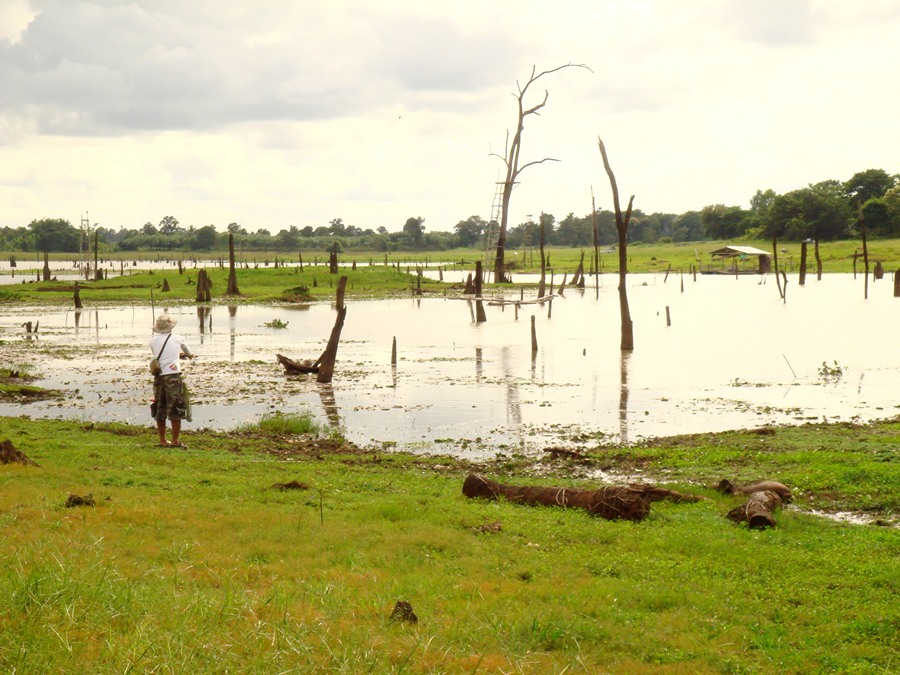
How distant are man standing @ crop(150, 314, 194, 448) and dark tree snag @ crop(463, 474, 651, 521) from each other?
5.09 metres

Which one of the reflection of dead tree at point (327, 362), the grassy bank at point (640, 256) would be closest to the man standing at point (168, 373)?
the reflection of dead tree at point (327, 362)

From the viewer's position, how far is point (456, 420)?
19672mm

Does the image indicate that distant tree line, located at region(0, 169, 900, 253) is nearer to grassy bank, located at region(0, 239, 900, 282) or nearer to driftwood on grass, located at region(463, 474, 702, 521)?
grassy bank, located at region(0, 239, 900, 282)

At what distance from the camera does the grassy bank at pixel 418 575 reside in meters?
5.71

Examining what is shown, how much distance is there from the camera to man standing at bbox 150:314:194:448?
1391cm

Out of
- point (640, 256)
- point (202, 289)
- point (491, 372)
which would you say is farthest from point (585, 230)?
point (491, 372)

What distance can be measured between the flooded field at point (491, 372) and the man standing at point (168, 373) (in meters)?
3.97

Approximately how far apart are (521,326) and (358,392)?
22.1 meters

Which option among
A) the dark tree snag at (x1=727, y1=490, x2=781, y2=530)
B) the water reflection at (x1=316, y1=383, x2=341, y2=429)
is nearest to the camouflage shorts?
the water reflection at (x1=316, y1=383, x2=341, y2=429)

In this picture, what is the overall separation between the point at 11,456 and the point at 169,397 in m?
2.71

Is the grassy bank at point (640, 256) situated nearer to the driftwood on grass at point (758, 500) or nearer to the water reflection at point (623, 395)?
the water reflection at point (623, 395)

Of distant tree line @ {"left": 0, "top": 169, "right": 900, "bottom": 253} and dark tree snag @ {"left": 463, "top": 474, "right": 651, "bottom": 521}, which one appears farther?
distant tree line @ {"left": 0, "top": 169, "right": 900, "bottom": 253}

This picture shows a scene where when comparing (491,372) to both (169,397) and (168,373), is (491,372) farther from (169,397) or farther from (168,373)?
(168,373)

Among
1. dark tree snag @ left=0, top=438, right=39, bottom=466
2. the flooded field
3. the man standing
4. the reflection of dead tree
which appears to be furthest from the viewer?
the reflection of dead tree
